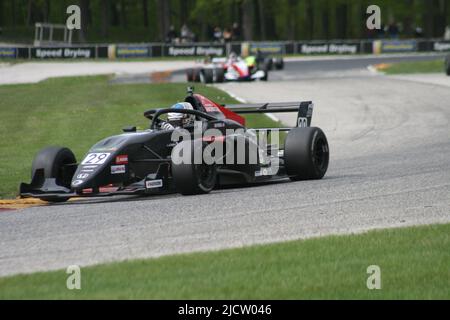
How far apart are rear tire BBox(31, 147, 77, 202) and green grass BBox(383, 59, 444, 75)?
94.4ft

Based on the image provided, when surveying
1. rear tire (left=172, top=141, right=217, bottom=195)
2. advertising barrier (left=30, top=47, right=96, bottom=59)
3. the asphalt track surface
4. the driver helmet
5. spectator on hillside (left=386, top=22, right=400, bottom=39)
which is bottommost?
the asphalt track surface

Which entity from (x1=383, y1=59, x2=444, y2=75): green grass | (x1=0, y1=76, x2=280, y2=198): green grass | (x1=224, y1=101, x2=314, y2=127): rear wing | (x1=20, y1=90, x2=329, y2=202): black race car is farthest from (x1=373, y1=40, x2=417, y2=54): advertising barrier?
(x1=20, y1=90, x2=329, y2=202): black race car

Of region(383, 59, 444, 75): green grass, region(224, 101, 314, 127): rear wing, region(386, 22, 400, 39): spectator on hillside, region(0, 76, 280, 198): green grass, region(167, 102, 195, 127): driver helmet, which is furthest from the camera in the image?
region(386, 22, 400, 39): spectator on hillside

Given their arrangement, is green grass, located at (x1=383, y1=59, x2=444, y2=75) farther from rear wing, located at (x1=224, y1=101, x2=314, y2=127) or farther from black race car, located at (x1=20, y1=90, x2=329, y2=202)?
black race car, located at (x1=20, y1=90, x2=329, y2=202)

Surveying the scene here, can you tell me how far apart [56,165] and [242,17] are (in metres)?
73.9

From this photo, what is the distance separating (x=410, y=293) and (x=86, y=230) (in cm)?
381

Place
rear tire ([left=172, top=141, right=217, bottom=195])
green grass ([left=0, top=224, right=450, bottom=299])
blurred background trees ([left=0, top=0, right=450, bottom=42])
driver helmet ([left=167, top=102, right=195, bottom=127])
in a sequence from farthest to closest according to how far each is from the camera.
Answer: blurred background trees ([left=0, top=0, right=450, bottom=42])
driver helmet ([left=167, top=102, right=195, bottom=127])
rear tire ([left=172, top=141, right=217, bottom=195])
green grass ([left=0, top=224, right=450, bottom=299])

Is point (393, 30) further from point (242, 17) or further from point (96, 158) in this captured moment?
point (96, 158)

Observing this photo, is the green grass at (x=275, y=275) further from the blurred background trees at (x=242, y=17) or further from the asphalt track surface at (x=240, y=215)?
the blurred background trees at (x=242, y=17)

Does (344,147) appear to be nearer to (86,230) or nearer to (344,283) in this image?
(86,230)

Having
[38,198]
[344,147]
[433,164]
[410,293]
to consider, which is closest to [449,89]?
[344,147]

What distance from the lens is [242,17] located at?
282 ft

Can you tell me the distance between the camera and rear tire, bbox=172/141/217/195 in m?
12.3

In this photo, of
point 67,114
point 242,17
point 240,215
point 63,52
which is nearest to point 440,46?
point 63,52
